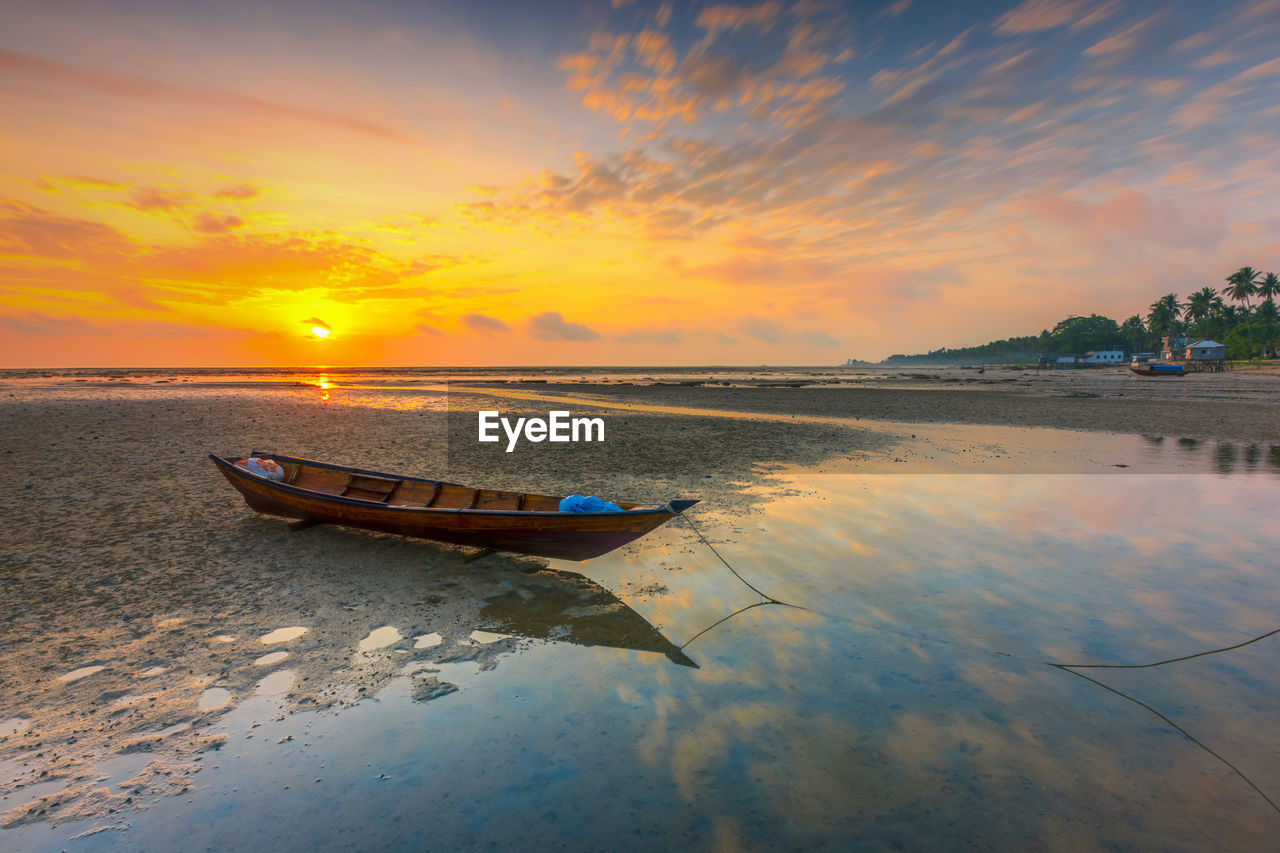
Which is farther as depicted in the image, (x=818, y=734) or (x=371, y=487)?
(x=371, y=487)

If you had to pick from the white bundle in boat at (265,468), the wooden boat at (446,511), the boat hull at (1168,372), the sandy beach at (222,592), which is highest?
the boat hull at (1168,372)

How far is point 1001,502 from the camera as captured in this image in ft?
38.2

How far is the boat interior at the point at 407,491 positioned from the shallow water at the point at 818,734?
2346mm

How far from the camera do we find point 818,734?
177 inches

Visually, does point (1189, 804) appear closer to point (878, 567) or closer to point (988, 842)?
point (988, 842)

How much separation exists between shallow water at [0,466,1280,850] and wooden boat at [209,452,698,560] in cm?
97

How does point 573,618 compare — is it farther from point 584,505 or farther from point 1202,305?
point 1202,305

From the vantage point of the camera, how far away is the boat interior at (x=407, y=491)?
9.36m

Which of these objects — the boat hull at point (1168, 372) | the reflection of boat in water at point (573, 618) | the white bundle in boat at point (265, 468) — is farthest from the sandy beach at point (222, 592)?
the boat hull at point (1168, 372)

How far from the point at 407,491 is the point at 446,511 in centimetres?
311

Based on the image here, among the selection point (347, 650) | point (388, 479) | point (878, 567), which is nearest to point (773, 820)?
point (347, 650)

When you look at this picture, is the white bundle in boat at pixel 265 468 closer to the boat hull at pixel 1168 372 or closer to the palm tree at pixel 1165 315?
the boat hull at pixel 1168 372

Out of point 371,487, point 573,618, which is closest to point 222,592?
point 371,487

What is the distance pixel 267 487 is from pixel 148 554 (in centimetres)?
191
